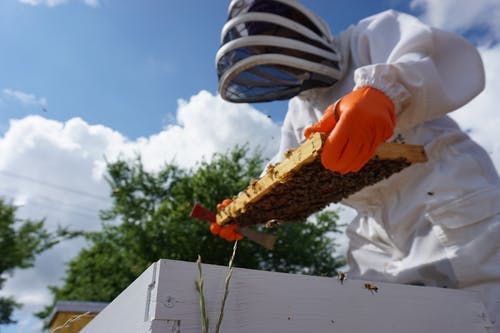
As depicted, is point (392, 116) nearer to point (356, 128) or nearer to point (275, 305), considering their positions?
point (356, 128)

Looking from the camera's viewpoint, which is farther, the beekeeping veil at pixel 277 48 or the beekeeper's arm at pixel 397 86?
the beekeeping veil at pixel 277 48

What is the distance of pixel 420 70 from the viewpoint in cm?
206

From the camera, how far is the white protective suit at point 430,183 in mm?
1979

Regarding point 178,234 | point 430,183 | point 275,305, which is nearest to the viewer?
point 275,305

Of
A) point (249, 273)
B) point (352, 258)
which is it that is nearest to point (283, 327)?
point (249, 273)

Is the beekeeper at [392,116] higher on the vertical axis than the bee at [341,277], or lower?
higher

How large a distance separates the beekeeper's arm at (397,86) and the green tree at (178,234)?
25.8 ft

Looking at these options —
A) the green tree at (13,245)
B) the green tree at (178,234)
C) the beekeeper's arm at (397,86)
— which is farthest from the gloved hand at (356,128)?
the green tree at (13,245)

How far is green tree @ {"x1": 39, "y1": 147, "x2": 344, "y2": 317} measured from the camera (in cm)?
959

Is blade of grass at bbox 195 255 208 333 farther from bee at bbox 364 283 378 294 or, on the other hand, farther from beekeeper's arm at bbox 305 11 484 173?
beekeeper's arm at bbox 305 11 484 173

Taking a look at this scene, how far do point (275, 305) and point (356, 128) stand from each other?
3.24ft

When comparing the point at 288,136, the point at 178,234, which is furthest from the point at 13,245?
the point at 288,136

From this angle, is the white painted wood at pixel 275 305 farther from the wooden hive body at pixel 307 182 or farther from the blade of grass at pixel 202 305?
the wooden hive body at pixel 307 182

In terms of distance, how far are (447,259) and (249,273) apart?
4.99ft
